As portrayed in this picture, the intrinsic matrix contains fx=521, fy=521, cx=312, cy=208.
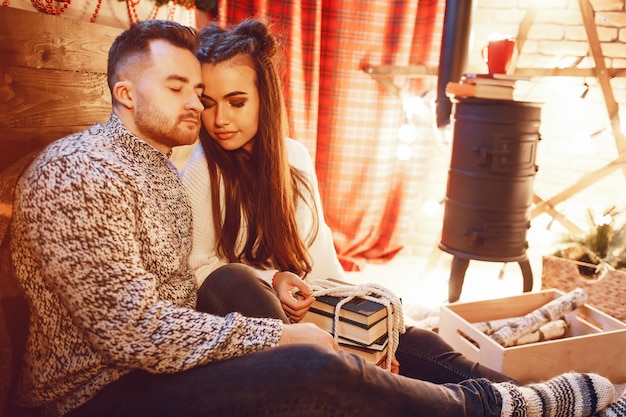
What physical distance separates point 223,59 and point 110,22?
0.58m

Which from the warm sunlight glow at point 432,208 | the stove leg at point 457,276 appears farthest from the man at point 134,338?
the warm sunlight glow at point 432,208

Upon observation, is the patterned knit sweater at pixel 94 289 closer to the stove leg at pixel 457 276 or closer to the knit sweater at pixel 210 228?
the knit sweater at pixel 210 228

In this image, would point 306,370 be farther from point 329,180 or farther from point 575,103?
point 575,103

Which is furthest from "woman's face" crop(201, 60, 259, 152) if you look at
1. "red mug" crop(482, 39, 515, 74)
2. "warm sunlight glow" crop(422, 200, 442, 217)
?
"warm sunlight glow" crop(422, 200, 442, 217)

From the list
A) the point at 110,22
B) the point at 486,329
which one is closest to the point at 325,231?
the point at 486,329

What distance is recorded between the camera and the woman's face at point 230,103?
1528 mm

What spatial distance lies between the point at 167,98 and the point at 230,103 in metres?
0.37

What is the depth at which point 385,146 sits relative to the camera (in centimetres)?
317

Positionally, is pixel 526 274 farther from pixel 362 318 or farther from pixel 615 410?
pixel 362 318

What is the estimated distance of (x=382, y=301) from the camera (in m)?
1.28

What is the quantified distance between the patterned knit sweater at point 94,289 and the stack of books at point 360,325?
0.23 meters

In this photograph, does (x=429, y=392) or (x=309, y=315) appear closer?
(x=429, y=392)

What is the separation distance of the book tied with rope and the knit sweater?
10.1 inches

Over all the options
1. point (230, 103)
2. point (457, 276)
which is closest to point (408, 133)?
point (457, 276)
